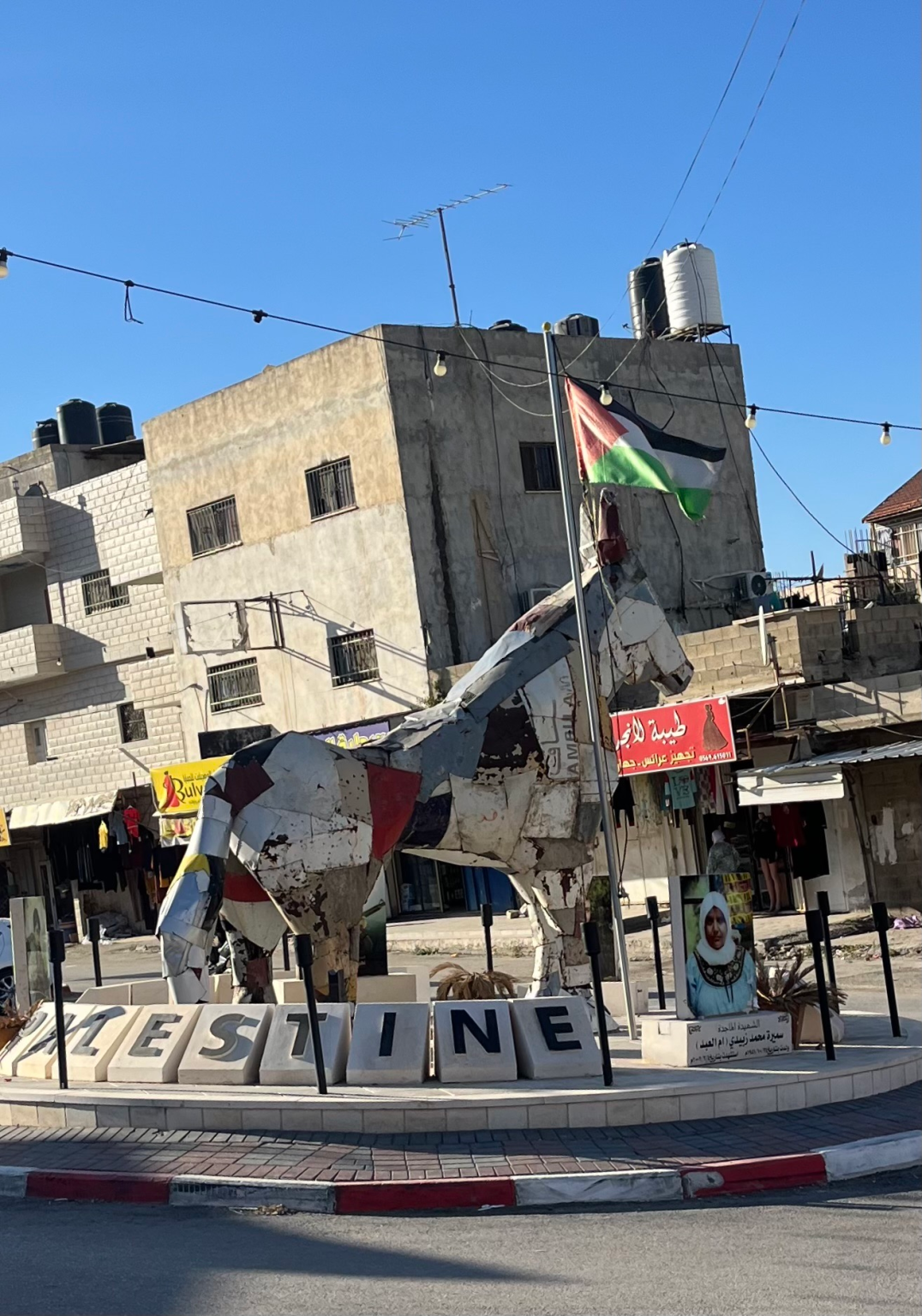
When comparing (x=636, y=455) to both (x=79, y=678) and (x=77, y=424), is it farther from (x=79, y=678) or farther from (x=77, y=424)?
(x=77, y=424)

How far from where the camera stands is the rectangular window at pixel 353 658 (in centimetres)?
2900

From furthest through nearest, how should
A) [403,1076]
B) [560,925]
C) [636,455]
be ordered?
[636,455] < [560,925] < [403,1076]

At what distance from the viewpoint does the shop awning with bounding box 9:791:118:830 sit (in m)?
34.8

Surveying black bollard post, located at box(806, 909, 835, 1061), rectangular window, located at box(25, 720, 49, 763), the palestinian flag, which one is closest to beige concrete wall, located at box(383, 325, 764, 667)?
rectangular window, located at box(25, 720, 49, 763)

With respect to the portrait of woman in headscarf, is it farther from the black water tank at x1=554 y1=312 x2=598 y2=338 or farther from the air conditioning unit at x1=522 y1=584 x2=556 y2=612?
the black water tank at x1=554 y1=312 x2=598 y2=338

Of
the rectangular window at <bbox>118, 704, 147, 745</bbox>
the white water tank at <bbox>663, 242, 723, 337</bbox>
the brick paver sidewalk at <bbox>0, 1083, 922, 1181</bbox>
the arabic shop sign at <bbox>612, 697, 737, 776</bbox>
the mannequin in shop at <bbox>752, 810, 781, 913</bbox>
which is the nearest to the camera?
the brick paver sidewalk at <bbox>0, 1083, 922, 1181</bbox>

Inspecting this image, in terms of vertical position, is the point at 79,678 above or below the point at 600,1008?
above

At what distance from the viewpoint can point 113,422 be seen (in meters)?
43.6

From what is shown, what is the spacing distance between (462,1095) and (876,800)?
548 inches

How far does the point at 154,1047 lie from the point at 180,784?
67.4ft

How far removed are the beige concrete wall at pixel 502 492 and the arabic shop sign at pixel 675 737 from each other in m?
5.22

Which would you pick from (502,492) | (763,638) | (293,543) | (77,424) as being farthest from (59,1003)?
(77,424)

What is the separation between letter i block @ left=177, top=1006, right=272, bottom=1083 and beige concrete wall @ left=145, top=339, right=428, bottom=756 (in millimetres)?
16647

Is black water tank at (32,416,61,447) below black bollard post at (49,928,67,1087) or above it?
above
